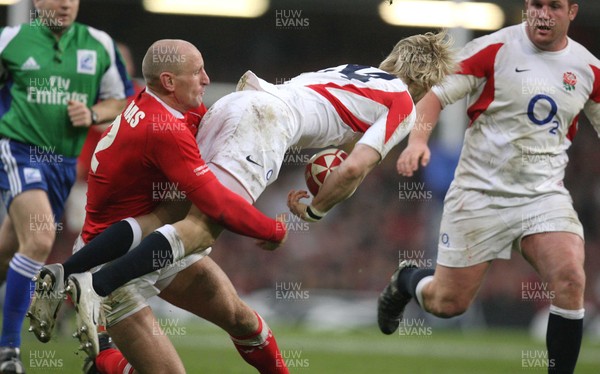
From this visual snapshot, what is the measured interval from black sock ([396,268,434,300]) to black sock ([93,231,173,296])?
2240 mm

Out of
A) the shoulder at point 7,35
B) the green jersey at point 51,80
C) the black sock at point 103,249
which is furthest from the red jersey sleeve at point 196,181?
the shoulder at point 7,35

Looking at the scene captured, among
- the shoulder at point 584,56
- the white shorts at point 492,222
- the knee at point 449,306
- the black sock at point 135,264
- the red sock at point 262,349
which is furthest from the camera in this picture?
the knee at point 449,306

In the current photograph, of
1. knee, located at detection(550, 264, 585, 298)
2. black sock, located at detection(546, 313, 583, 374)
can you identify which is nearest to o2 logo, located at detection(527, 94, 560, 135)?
knee, located at detection(550, 264, 585, 298)

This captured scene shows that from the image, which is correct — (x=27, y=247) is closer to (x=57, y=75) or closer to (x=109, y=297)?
(x=57, y=75)

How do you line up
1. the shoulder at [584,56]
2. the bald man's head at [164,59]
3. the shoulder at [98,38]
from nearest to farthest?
1. the bald man's head at [164,59]
2. the shoulder at [584,56]
3. the shoulder at [98,38]

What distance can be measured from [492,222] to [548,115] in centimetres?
72

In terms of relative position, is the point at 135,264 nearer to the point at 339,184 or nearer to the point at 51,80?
the point at 339,184

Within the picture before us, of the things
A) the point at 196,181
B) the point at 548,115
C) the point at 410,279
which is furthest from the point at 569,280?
the point at 196,181

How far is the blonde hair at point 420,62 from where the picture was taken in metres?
5.40

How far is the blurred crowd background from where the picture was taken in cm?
1225

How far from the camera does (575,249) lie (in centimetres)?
546

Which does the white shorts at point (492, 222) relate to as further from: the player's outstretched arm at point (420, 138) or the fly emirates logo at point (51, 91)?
the fly emirates logo at point (51, 91)

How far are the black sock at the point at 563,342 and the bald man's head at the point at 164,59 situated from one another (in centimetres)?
248

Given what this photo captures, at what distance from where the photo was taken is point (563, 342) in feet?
17.7
